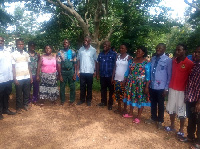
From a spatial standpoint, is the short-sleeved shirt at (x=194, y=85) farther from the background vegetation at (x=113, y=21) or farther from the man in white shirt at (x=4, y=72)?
the background vegetation at (x=113, y=21)

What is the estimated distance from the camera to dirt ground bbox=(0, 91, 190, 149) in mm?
3223

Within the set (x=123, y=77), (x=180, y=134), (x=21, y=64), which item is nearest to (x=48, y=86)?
(x=21, y=64)

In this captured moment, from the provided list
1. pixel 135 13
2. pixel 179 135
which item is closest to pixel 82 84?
pixel 179 135

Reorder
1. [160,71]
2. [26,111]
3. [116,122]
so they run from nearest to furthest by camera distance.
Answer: [160,71] < [116,122] < [26,111]

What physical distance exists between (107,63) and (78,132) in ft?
6.43

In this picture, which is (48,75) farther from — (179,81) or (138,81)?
(179,81)

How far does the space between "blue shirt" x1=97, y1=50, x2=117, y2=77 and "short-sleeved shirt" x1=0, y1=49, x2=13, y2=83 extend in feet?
7.38

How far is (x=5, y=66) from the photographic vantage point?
4031 millimetres

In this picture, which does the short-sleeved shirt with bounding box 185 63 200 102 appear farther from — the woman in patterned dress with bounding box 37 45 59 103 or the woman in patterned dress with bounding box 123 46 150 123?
the woman in patterned dress with bounding box 37 45 59 103

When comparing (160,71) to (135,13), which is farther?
(135,13)

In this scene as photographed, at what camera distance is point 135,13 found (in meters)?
8.66

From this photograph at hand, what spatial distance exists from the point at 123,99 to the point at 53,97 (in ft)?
6.53

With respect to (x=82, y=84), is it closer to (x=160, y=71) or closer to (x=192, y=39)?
(x=160, y=71)

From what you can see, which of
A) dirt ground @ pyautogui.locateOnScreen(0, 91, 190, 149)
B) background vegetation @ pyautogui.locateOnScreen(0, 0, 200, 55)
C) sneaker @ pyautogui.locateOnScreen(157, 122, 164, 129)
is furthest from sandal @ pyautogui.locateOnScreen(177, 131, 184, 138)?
background vegetation @ pyautogui.locateOnScreen(0, 0, 200, 55)
